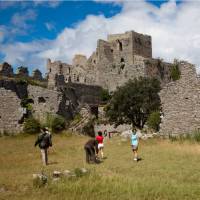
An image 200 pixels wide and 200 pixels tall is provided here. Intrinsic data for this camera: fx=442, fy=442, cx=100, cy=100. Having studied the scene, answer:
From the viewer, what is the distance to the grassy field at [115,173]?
13844 millimetres

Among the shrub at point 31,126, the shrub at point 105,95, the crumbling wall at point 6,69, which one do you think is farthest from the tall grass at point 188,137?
the shrub at point 105,95

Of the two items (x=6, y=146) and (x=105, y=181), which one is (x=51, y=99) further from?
(x=105, y=181)

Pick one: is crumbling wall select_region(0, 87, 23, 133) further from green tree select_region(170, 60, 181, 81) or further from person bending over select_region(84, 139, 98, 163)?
green tree select_region(170, 60, 181, 81)

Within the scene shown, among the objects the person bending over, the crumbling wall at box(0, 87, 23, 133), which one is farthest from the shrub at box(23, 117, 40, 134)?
the person bending over

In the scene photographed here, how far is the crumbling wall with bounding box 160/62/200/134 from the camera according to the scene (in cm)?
2755

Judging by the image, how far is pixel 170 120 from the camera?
29312 millimetres

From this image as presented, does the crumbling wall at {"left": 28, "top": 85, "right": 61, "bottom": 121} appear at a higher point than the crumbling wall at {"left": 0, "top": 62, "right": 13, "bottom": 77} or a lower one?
lower

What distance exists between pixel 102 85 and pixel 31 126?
3592cm

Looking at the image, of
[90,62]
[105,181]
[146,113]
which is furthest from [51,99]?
[90,62]

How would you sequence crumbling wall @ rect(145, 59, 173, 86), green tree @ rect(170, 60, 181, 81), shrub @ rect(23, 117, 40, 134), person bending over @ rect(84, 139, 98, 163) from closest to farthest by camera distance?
person bending over @ rect(84, 139, 98, 163), shrub @ rect(23, 117, 40, 134), crumbling wall @ rect(145, 59, 173, 86), green tree @ rect(170, 60, 181, 81)

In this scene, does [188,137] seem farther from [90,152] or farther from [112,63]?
[112,63]

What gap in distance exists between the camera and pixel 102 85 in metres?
71.3

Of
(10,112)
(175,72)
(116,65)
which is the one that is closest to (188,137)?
(10,112)

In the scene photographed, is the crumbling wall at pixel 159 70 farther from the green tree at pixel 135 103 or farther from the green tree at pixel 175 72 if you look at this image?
the green tree at pixel 135 103
